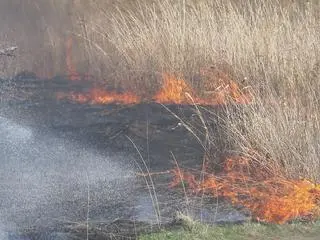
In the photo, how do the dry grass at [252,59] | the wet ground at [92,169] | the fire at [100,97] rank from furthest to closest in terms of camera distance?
the fire at [100,97] → the dry grass at [252,59] → the wet ground at [92,169]

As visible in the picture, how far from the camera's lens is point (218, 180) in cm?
629

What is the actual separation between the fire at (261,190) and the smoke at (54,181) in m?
0.80

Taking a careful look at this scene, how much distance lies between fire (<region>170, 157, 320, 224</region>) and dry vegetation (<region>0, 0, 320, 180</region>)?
0.16 metres

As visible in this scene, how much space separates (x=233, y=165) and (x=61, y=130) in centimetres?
369

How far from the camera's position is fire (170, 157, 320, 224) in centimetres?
523

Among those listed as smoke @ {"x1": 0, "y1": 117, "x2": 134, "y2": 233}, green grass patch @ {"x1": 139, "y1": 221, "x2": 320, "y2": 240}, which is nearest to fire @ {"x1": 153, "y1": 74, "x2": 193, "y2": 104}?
smoke @ {"x1": 0, "y1": 117, "x2": 134, "y2": 233}

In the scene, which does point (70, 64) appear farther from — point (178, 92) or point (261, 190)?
point (261, 190)

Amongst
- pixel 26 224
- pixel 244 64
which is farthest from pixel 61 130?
pixel 26 224

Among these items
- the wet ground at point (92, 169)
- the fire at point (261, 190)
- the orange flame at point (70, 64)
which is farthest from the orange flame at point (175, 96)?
the orange flame at point (70, 64)

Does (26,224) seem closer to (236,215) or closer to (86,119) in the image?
(236,215)

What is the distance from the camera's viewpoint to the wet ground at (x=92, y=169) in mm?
5227

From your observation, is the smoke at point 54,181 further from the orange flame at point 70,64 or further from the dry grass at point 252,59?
the orange flame at point 70,64

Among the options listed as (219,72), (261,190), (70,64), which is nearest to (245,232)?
(261,190)

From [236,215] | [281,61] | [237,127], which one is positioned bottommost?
[236,215]
